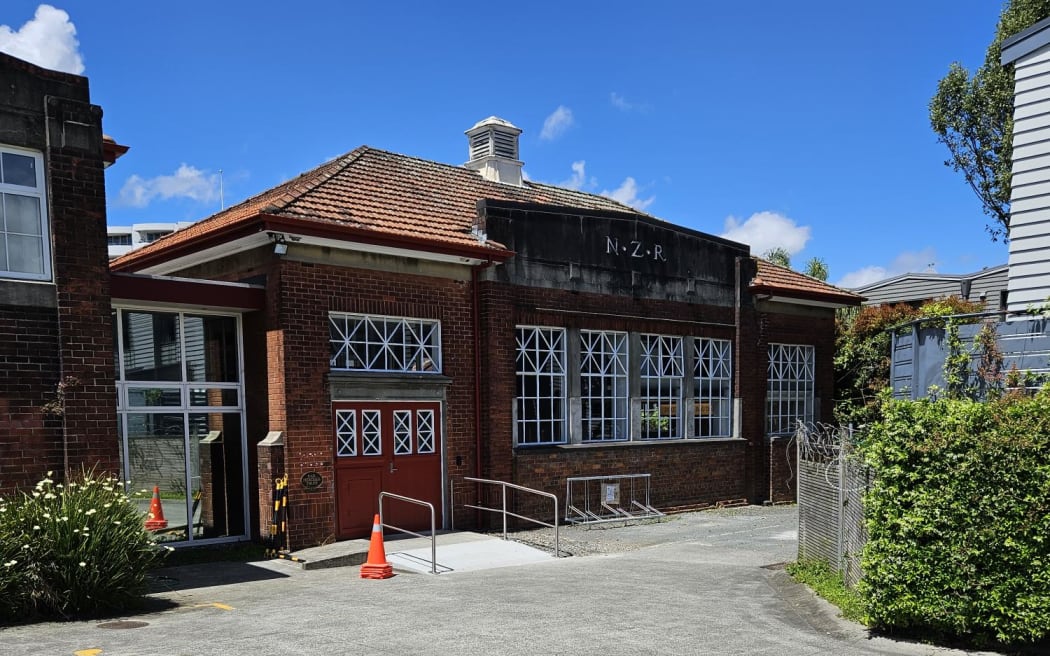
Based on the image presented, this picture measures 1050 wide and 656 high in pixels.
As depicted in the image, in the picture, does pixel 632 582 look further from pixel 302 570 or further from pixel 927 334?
pixel 927 334

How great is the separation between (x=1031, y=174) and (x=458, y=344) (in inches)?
336

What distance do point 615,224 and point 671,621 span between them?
9468 mm

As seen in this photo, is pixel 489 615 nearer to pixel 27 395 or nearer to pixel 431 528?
pixel 431 528

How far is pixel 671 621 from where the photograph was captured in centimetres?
788

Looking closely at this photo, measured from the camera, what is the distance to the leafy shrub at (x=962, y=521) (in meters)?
6.46

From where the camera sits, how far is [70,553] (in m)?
7.81

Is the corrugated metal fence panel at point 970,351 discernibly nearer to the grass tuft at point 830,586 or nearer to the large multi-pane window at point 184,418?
the grass tuft at point 830,586

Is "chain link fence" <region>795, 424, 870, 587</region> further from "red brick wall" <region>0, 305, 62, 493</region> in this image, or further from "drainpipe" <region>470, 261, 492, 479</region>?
"red brick wall" <region>0, 305, 62, 493</region>

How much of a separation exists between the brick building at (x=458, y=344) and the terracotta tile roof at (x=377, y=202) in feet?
0.19

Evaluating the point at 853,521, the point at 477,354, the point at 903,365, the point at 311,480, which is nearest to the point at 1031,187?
the point at 903,365

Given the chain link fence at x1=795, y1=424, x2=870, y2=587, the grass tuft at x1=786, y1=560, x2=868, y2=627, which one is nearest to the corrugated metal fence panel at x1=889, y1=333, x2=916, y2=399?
the chain link fence at x1=795, y1=424, x2=870, y2=587

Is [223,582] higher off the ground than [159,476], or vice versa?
[159,476]

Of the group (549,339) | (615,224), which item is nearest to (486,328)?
(549,339)

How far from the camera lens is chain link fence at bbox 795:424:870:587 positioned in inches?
329
